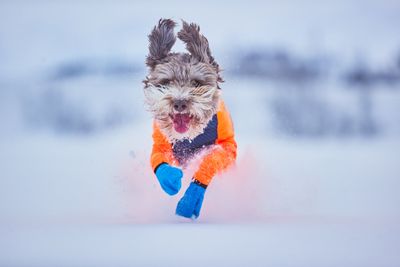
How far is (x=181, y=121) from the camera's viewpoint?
8.72 ft

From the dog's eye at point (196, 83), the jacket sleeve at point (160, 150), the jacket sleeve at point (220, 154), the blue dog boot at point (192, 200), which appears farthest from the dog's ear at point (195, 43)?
the blue dog boot at point (192, 200)

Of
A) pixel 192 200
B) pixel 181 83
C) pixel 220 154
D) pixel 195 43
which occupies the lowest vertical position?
pixel 192 200

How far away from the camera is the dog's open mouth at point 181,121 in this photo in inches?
104

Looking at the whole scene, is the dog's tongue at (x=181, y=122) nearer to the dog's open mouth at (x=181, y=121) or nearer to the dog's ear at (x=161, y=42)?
the dog's open mouth at (x=181, y=121)

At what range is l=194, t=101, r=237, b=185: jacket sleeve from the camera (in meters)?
2.72

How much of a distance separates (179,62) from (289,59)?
1.18 m

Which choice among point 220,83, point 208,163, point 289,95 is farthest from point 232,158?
point 289,95

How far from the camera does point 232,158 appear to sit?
9.51 feet

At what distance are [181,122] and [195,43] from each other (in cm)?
38

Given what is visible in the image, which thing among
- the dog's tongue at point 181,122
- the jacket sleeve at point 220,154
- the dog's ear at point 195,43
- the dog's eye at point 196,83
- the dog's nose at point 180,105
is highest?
the dog's ear at point 195,43

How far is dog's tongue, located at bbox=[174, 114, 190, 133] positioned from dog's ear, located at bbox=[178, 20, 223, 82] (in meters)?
0.29

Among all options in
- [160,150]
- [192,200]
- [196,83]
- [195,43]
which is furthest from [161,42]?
[192,200]

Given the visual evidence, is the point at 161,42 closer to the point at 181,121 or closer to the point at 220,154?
the point at 181,121

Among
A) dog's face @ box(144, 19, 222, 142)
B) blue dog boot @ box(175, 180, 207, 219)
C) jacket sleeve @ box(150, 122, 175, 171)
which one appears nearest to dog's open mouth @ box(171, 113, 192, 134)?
dog's face @ box(144, 19, 222, 142)
